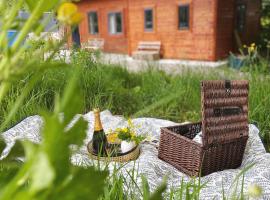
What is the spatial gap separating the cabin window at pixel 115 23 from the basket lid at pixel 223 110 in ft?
31.0

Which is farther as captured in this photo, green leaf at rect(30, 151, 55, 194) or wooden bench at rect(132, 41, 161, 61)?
wooden bench at rect(132, 41, 161, 61)

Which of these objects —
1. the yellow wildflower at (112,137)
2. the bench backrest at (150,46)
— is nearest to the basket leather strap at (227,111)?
the yellow wildflower at (112,137)

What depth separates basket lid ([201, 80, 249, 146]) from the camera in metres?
2.14

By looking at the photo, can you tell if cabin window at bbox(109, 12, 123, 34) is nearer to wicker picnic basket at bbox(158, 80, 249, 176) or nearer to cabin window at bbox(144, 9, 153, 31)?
cabin window at bbox(144, 9, 153, 31)

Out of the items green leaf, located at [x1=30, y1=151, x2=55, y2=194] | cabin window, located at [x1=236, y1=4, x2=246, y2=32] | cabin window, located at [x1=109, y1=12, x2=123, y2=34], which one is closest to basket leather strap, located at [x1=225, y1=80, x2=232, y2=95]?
green leaf, located at [x1=30, y1=151, x2=55, y2=194]

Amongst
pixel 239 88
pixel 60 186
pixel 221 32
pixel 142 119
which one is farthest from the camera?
pixel 221 32

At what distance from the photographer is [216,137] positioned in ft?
7.14

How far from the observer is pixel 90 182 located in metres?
0.38

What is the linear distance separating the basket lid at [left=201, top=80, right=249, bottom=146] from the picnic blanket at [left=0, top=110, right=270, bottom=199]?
23 centimetres

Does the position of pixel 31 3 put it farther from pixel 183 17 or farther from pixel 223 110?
pixel 183 17

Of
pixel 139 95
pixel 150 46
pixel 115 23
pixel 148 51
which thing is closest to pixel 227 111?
pixel 139 95

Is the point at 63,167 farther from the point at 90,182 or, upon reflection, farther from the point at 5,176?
the point at 5,176

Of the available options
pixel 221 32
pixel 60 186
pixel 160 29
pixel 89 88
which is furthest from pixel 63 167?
pixel 160 29

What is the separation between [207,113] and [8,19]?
1885 mm
